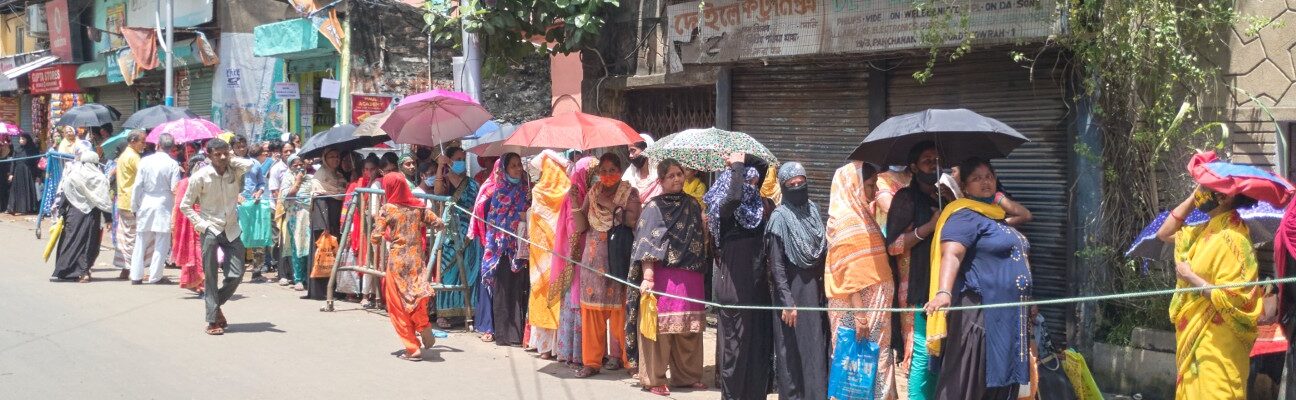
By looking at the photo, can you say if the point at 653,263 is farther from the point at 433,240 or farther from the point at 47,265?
the point at 47,265

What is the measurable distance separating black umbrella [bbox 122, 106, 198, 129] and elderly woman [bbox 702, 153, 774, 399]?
968cm

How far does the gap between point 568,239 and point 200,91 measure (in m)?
16.2

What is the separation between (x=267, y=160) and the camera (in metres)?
12.6

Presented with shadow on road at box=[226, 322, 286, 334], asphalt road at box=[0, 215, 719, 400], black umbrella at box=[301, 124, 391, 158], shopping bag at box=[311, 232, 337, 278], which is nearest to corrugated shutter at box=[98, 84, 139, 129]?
asphalt road at box=[0, 215, 719, 400]

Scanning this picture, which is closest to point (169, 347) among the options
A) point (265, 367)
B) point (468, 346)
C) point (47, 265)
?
point (265, 367)

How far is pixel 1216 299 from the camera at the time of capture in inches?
207

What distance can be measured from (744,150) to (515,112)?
297 inches

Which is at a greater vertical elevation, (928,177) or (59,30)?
(59,30)

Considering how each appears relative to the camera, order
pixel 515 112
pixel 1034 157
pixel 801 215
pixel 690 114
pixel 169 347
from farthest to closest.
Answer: pixel 515 112
pixel 690 114
pixel 169 347
pixel 1034 157
pixel 801 215

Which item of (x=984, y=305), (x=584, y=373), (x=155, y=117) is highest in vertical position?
(x=155, y=117)

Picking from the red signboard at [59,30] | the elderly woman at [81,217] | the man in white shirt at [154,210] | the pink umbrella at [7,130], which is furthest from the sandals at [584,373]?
the red signboard at [59,30]

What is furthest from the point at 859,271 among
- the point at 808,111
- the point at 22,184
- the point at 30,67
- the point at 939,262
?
the point at 30,67

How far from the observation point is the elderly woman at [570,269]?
25.8 feet

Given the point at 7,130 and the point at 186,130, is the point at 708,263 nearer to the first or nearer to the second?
the point at 186,130
